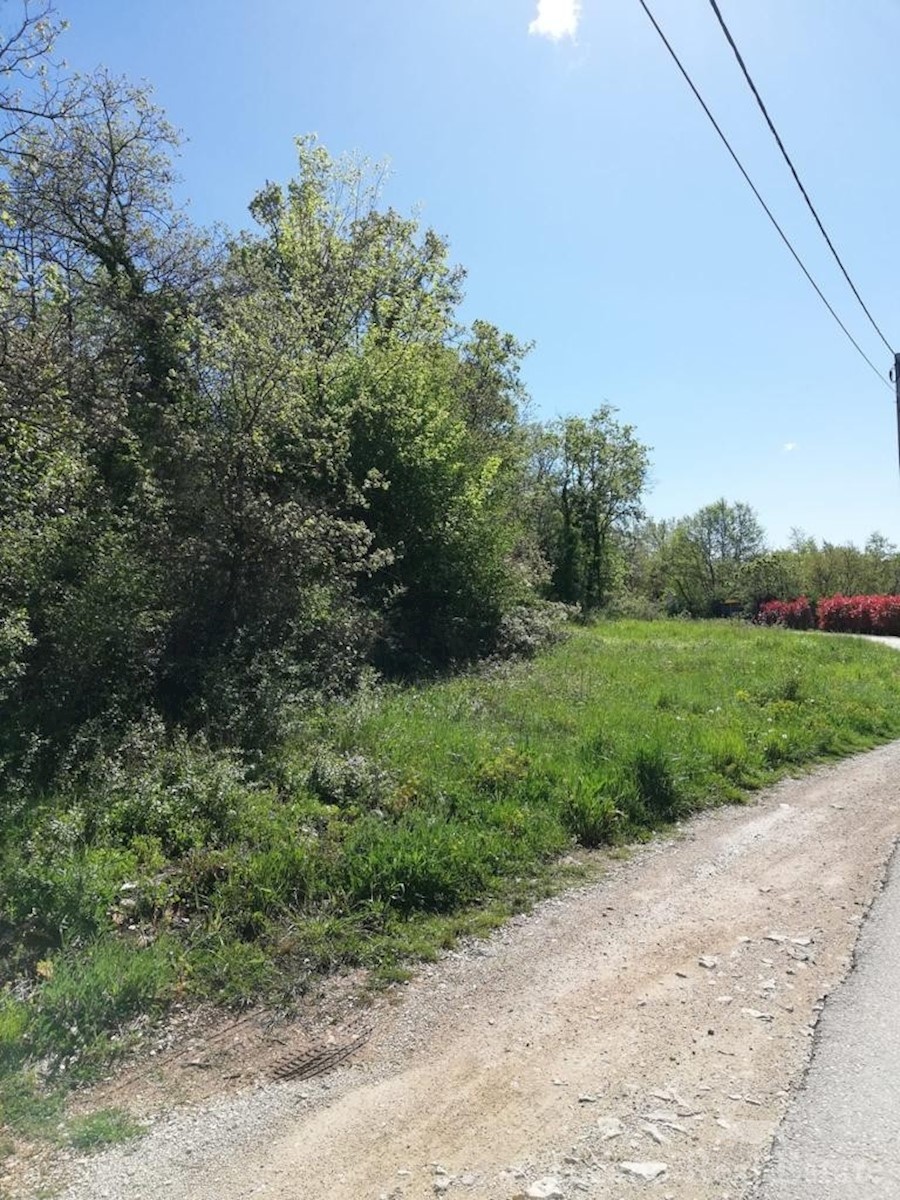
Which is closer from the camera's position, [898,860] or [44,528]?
[898,860]

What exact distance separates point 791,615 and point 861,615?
570cm

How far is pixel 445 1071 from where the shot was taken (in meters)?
3.56

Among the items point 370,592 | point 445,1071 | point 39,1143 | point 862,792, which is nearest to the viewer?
point 39,1143

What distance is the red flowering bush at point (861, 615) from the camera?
3312 cm

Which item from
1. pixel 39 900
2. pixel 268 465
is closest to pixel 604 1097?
pixel 39 900

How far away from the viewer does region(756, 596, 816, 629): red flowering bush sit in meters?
39.7

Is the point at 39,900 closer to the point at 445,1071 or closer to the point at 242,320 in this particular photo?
the point at 445,1071

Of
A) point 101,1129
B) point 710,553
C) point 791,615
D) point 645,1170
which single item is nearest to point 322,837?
point 101,1129

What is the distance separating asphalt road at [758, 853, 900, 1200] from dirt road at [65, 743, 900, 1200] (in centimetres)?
9

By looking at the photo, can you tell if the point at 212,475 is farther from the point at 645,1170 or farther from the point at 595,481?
the point at 595,481

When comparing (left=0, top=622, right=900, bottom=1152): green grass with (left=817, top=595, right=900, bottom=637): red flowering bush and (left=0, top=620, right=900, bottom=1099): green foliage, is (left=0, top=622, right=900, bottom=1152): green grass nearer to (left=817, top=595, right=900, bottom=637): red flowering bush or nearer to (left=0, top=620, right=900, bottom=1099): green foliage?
(left=0, top=620, right=900, bottom=1099): green foliage

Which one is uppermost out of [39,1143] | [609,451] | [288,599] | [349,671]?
[609,451]

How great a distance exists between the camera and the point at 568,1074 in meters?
3.50

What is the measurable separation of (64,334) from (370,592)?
6.09 meters
